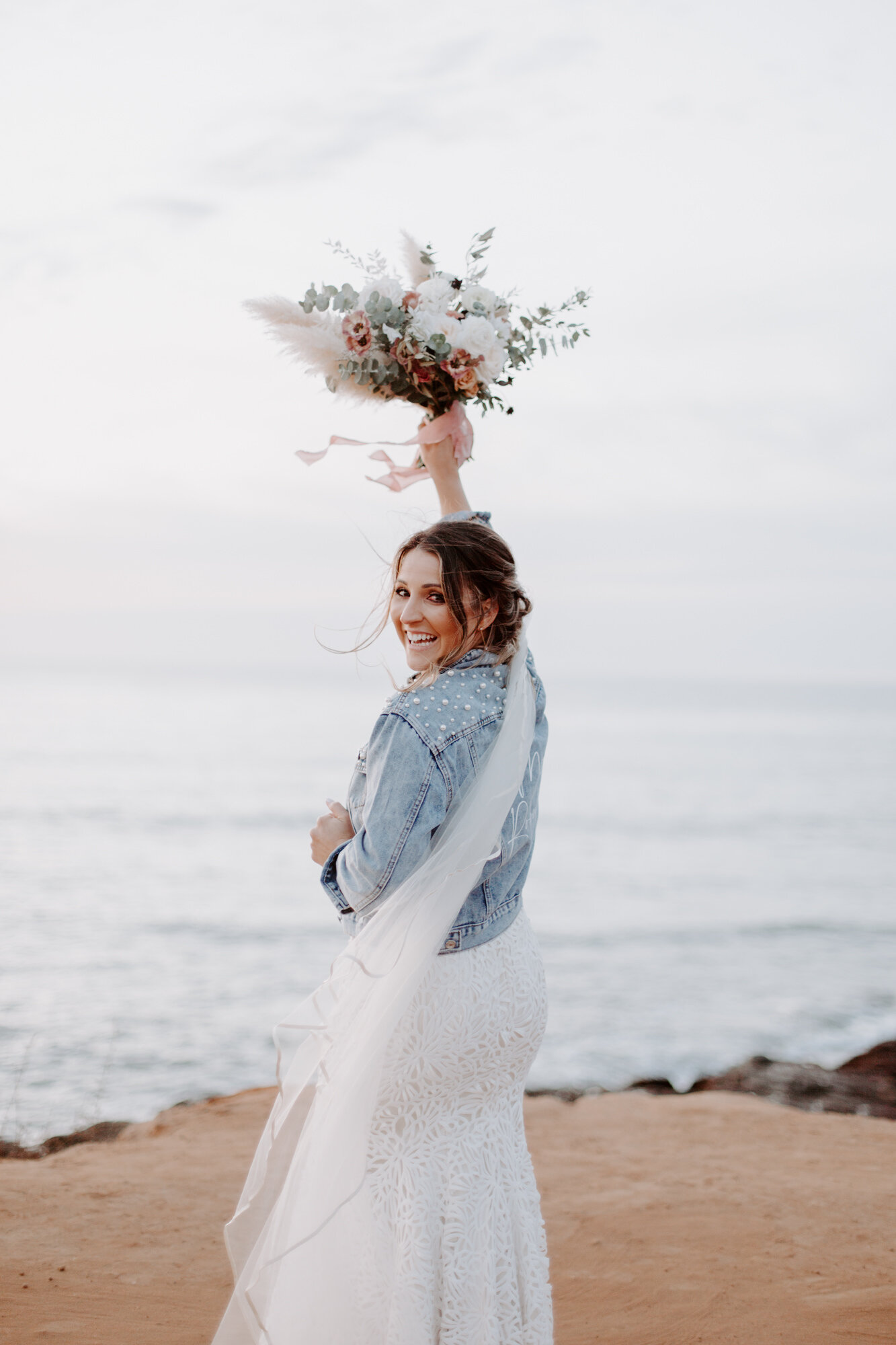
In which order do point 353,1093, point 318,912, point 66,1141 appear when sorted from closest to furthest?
point 353,1093 < point 66,1141 < point 318,912

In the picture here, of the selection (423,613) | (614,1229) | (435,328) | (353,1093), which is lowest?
(614,1229)

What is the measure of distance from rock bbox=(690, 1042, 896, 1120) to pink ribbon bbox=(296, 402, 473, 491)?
5.13m

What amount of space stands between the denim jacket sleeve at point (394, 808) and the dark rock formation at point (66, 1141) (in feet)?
13.2

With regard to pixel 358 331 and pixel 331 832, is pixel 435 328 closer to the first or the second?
pixel 358 331

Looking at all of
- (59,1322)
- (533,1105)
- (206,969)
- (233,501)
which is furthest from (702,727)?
(59,1322)

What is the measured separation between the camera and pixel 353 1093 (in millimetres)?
2221

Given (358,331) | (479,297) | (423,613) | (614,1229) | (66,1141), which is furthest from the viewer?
(66,1141)

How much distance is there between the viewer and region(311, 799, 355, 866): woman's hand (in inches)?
89.5

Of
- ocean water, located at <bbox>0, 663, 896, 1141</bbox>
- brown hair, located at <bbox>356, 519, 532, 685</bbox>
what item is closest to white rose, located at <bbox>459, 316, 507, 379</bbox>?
brown hair, located at <bbox>356, 519, 532, 685</bbox>

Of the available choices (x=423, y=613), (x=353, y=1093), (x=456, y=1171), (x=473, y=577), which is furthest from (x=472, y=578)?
(x=456, y=1171)

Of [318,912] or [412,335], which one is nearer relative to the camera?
[412,335]

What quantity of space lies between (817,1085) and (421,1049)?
5.78m

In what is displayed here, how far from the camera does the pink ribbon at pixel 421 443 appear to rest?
9.75 feet

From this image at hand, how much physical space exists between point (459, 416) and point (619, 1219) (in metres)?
3.34
